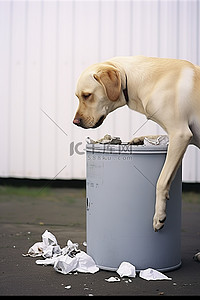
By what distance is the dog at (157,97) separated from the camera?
263 centimetres

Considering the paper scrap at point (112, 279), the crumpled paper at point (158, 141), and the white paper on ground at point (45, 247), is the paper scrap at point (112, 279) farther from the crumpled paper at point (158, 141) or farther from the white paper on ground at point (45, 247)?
the crumpled paper at point (158, 141)

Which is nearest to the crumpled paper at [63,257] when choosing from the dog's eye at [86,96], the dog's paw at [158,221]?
the dog's paw at [158,221]

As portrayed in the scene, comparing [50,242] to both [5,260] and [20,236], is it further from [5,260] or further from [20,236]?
[20,236]

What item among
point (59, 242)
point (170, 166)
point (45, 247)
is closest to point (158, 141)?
point (170, 166)

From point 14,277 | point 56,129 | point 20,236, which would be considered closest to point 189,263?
point 14,277

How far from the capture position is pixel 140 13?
539cm

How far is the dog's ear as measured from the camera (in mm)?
2727

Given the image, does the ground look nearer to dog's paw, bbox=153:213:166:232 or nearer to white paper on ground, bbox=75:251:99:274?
white paper on ground, bbox=75:251:99:274

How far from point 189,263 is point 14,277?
3.45 ft

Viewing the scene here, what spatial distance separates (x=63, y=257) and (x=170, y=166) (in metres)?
0.78

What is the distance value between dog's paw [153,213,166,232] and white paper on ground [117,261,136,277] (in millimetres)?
242

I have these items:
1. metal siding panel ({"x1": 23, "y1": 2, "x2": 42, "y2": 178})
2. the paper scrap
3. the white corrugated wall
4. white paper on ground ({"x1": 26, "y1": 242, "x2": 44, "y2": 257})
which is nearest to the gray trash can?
the paper scrap

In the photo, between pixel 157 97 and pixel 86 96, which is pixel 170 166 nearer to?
pixel 157 97

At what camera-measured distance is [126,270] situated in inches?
105
